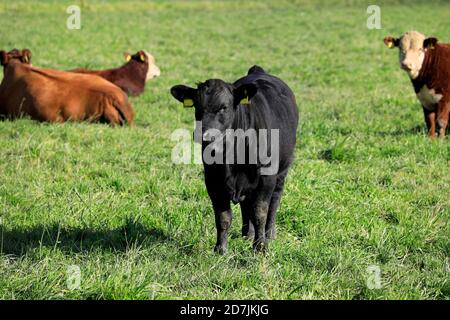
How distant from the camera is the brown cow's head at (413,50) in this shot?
28.7 ft

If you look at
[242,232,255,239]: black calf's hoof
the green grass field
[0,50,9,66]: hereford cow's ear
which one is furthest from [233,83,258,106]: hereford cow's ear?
[0,50,9,66]: hereford cow's ear

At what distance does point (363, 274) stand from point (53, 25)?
745 inches

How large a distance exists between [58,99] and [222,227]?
517cm

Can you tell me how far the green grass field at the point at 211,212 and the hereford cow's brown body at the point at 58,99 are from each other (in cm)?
32

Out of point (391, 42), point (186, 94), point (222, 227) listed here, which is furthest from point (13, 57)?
point (222, 227)

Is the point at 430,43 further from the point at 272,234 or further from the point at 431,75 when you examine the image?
the point at 272,234

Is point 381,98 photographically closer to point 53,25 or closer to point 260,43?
point 260,43

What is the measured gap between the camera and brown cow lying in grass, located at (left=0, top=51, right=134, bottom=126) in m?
9.05

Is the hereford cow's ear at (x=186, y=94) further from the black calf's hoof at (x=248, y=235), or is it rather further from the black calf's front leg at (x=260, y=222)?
the black calf's hoof at (x=248, y=235)

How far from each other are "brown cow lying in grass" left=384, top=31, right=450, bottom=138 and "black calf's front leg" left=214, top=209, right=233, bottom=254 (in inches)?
187

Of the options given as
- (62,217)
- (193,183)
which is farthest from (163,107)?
(62,217)
